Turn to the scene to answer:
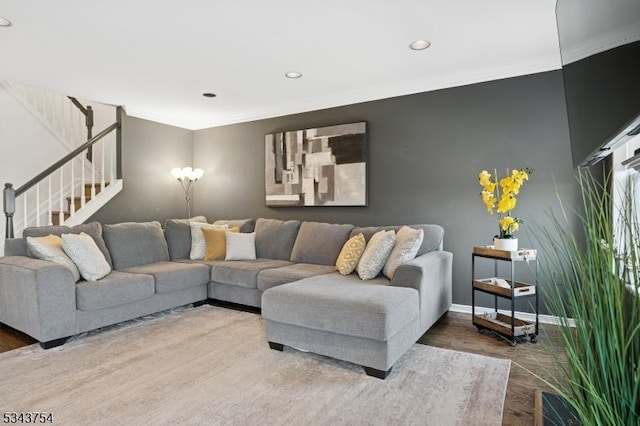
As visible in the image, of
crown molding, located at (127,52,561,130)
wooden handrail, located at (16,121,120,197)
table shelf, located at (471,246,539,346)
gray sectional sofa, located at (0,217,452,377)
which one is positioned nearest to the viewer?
gray sectional sofa, located at (0,217,452,377)

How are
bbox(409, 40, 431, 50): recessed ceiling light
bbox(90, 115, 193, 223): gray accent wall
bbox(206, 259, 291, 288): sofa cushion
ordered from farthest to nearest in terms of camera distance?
bbox(90, 115, 193, 223): gray accent wall → bbox(206, 259, 291, 288): sofa cushion → bbox(409, 40, 431, 50): recessed ceiling light

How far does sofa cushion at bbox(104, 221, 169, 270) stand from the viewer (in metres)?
3.79

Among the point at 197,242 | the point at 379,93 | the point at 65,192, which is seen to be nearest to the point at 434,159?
the point at 379,93

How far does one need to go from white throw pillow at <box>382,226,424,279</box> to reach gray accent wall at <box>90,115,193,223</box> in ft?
12.0

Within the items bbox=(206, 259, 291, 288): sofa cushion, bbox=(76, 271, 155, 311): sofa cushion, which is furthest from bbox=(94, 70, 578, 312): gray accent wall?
bbox=(76, 271, 155, 311): sofa cushion

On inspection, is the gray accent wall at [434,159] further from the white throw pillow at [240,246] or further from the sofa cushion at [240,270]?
the sofa cushion at [240,270]

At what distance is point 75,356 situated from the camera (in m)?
2.65

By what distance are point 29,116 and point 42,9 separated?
3.19 meters

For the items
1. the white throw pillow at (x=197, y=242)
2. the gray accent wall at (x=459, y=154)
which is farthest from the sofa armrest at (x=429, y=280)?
the white throw pillow at (x=197, y=242)

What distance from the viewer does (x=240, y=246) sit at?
4230mm

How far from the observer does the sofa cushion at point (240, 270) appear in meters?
3.72

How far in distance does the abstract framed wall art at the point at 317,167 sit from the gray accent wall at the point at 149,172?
1556 millimetres

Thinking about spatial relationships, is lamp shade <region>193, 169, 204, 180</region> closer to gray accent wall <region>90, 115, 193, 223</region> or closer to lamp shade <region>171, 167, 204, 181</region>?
lamp shade <region>171, 167, 204, 181</region>

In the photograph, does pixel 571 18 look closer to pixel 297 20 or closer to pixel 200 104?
pixel 297 20
